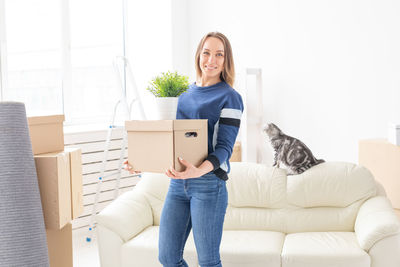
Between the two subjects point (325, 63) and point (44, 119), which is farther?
point (325, 63)

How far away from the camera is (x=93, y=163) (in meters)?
4.19

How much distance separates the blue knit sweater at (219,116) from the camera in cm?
191

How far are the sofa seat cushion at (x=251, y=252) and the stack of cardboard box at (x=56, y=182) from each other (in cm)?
106

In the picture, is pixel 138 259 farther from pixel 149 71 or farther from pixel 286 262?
pixel 149 71

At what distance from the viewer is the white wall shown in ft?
12.2

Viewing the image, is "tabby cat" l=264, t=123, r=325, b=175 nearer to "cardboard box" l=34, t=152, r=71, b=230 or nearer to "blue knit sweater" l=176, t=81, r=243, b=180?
"blue knit sweater" l=176, t=81, r=243, b=180

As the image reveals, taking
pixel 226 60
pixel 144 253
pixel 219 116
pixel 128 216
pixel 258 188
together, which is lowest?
pixel 144 253

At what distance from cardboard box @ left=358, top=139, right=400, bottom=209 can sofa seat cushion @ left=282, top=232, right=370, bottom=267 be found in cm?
71

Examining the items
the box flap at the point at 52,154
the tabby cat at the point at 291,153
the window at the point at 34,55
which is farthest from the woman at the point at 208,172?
the window at the point at 34,55

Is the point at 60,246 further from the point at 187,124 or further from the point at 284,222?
the point at 284,222

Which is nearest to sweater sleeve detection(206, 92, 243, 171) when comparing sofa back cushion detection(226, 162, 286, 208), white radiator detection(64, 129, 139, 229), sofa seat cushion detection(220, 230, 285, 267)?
sofa seat cushion detection(220, 230, 285, 267)

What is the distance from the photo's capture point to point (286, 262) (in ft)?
8.46

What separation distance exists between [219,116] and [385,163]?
1.85 meters

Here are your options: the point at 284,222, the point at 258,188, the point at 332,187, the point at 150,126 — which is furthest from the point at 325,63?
the point at 150,126
